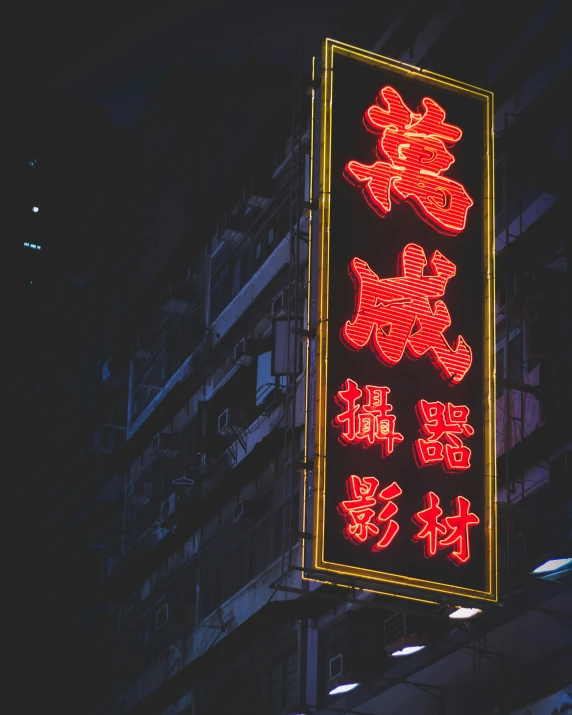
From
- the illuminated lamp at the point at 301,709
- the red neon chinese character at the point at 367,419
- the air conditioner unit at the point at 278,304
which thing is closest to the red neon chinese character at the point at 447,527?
the red neon chinese character at the point at 367,419

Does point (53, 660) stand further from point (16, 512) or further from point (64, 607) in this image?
point (16, 512)

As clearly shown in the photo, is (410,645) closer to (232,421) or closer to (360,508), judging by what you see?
(360,508)

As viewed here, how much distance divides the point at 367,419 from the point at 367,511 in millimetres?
1154

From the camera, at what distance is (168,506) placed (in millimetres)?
32219

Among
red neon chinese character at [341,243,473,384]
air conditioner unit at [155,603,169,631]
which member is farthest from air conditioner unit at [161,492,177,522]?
red neon chinese character at [341,243,473,384]

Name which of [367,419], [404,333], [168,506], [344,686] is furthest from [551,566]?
[168,506]

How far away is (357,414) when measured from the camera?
1503 centimetres

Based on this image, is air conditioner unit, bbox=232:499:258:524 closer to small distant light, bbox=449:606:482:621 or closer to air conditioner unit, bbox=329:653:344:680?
air conditioner unit, bbox=329:653:344:680

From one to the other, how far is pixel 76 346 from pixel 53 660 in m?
12.2

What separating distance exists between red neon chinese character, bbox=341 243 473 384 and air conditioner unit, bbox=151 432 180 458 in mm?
16912

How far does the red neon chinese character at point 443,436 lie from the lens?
1507 centimetres

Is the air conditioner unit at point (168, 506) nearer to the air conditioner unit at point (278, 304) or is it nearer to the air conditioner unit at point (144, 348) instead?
the air conditioner unit at point (144, 348)

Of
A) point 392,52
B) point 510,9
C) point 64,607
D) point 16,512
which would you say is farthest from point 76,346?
point 510,9

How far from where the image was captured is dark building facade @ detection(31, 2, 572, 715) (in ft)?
52.7
